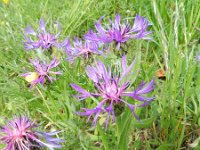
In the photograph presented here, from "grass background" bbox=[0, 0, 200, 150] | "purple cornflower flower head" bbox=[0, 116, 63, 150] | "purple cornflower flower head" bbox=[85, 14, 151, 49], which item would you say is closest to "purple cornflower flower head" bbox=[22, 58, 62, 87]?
"grass background" bbox=[0, 0, 200, 150]

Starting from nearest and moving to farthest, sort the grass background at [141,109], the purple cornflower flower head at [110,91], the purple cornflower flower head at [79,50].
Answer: the purple cornflower flower head at [110,91] → the grass background at [141,109] → the purple cornflower flower head at [79,50]

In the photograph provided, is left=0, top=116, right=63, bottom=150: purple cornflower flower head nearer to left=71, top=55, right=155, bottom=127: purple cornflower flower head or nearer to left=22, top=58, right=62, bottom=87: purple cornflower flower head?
left=71, top=55, right=155, bottom=127: purple cornflower flower head

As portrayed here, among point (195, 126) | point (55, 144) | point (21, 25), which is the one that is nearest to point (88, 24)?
point (21, 25)

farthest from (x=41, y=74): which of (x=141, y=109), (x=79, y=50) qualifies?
(x=141, y=109)

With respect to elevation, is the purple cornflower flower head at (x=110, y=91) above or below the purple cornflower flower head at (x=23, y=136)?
above

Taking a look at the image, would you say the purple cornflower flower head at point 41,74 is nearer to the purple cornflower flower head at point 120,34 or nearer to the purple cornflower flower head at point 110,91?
the purple cornflower flower head at point 120,34

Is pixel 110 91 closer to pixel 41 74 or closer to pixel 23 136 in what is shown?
pixel 23 136

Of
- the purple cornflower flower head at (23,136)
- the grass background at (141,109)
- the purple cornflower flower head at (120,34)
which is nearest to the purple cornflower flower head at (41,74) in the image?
the grass background at (141,109)

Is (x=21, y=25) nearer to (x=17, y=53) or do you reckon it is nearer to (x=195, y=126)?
(x=17, y=53)
